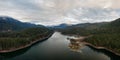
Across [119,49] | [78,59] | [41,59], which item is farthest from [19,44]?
[119,49]

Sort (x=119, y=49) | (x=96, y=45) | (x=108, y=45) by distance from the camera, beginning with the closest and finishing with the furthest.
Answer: (x=119, y=49) < (x=108, y=45) < (x=96, y=45)

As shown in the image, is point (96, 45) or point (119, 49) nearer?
point (119, 49)

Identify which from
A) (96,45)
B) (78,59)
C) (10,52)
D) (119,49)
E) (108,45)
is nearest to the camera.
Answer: (78,59)

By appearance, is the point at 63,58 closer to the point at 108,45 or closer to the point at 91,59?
the point at 91,59

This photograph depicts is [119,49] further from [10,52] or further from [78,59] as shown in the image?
[10,52]

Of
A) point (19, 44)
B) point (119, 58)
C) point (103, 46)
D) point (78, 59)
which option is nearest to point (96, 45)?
point (103, 46)

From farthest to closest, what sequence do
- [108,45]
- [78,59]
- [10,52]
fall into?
[108,45] < [10,52] < [78,59]

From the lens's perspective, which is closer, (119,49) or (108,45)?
(119,49)

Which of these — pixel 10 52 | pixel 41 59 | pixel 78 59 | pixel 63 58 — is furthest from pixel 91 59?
pixel 10 52
